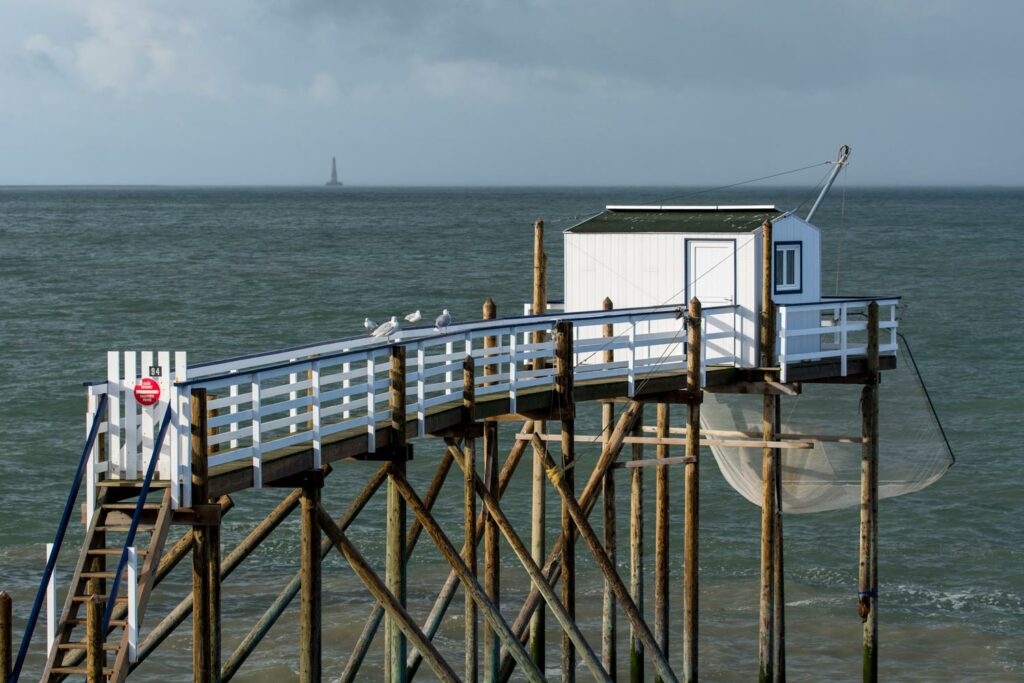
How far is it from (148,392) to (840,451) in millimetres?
12452

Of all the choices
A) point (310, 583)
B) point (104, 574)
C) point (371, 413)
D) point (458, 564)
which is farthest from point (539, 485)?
point (104, 574)

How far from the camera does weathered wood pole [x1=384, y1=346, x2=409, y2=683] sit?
54.0ft

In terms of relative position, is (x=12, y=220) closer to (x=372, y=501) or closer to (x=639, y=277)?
(x=372, y=501)

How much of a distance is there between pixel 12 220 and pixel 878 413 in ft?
365

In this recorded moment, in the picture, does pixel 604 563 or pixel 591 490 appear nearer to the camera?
pixel 604 563

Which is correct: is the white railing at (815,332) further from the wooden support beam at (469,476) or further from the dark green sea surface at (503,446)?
the wooden support beam at (469,476)

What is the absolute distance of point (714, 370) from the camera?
2117 centimetres

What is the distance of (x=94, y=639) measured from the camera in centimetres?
1309

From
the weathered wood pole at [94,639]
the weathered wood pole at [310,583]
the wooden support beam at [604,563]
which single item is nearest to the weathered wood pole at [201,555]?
the weathered wood pole at [94,639]

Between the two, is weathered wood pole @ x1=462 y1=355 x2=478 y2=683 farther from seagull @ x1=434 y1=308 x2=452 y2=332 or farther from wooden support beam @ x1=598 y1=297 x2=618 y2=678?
wooden support beam @ x1=598 y1=297 x2=618 y2=678

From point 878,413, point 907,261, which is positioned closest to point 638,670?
point 878,413

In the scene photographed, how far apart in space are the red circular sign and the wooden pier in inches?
5.3

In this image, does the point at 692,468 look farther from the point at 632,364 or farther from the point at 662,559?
the point at 632,364

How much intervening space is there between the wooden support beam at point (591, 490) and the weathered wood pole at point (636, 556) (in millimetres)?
1120
